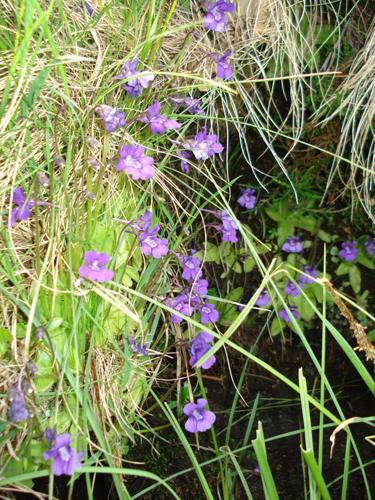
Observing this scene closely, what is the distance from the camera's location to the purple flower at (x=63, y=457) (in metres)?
1.23

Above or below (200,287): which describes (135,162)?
above

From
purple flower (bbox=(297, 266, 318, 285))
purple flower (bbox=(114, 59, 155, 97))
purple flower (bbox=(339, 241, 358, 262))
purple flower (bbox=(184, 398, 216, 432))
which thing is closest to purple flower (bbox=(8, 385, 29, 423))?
purple flower (bbox=(184, 398, 216, 432))

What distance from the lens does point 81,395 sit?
142cm

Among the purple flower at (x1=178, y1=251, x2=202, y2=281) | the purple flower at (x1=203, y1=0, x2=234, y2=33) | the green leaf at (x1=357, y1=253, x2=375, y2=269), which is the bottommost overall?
the green leaf at (x1=357, y1=253, x2=375, y2=269)

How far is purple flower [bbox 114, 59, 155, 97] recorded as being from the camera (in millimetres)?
1546

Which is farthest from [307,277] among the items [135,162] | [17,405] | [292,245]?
[17,405]

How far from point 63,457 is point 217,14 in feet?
3.75

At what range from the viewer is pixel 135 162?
1.50 m

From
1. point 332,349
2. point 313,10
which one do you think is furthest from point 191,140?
point 332,349

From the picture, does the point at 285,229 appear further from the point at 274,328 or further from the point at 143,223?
the point at 143,223

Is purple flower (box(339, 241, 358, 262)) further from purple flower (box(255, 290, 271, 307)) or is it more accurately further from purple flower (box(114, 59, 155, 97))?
purple flower (box(114, 59, 155, 97))

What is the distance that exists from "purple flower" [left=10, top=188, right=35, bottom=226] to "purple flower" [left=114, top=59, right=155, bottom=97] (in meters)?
0.34

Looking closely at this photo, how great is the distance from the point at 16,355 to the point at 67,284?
0.22 metres

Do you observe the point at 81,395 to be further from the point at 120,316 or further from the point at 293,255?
the point at 293,255
